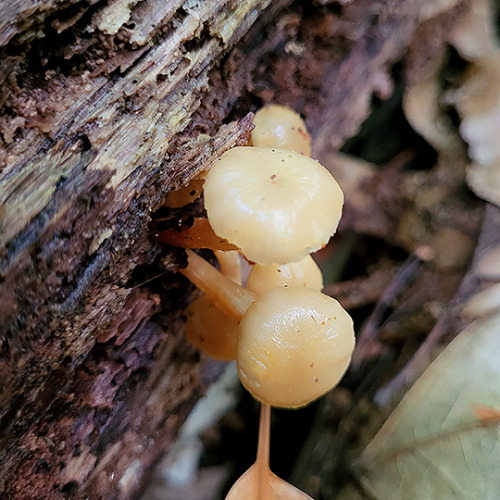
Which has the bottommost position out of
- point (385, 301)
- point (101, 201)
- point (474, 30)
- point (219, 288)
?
point (385, 301)

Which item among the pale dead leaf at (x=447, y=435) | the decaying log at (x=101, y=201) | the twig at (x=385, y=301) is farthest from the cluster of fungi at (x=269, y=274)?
the twig at (x=385, y=301)

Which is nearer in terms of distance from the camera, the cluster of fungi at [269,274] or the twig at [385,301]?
the cluster of fungi at [269,274]

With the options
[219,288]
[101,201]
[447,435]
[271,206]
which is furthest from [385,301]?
[101,201]

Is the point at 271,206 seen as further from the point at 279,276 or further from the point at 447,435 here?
the point at 447,435

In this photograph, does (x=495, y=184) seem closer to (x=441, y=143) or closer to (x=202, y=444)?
(x=441, y=143)

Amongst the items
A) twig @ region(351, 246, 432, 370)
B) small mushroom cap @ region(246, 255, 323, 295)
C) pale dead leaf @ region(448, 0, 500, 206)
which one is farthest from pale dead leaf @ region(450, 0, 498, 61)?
small mushroom cap @ region(246, 255, 323, 295)

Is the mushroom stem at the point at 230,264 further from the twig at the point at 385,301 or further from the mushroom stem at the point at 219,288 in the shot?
the twig at the point at 385,301

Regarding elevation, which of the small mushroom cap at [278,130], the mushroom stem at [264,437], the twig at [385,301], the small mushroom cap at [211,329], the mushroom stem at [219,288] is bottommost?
the twig at [385,301]

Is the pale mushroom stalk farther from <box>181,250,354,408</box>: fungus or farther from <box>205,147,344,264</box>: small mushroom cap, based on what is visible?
<box>205,147,344,264</box>: small mushroom cap
